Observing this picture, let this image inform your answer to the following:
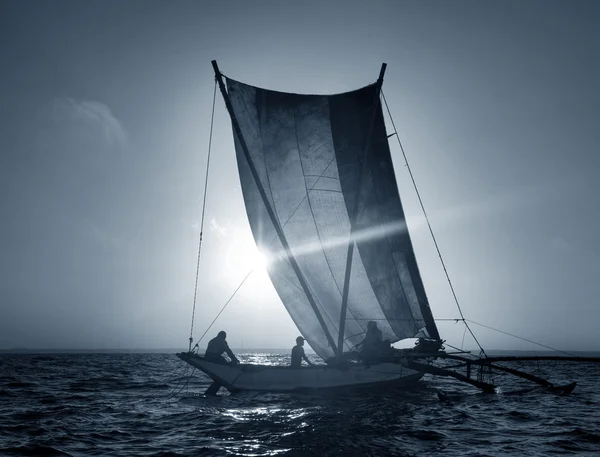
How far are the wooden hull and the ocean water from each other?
20.2 inches

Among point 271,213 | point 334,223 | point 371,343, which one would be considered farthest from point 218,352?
point 334,223

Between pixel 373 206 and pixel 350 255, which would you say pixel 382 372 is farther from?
pixel 373 206

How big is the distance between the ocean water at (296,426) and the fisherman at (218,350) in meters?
1.66

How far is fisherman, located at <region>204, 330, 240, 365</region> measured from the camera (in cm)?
1791

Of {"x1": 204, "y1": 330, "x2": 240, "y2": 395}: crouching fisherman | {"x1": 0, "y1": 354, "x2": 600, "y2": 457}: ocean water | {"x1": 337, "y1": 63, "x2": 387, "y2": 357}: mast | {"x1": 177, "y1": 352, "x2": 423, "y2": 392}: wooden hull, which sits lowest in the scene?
{"x1": 0, "y1": 354, "x2": 600, "y2": 457}: ocean water

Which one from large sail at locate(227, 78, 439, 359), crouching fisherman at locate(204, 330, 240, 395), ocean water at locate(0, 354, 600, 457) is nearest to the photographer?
ocean water at locate(0, 354, 600, 457)

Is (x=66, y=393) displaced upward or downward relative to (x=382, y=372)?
downward

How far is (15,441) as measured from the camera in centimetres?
1035

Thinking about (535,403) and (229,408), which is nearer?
(229,408)

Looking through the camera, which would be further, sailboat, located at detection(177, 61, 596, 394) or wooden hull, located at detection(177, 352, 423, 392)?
sailboat, located at detection(177, 61, 596, 394)

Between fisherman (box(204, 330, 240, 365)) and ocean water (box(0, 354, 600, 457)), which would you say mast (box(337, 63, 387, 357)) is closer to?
ocean water (box(0, 354, 600, 457))

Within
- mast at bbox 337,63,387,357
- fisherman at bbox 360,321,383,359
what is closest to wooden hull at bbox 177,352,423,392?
fisherman at bbox 360,321,383,359

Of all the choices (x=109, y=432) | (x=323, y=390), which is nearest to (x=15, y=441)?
(x=109, y=432)

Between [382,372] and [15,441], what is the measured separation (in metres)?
14.8
